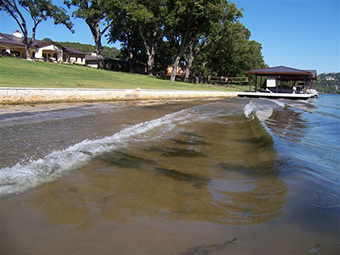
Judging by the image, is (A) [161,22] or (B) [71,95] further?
(A) [161,22]

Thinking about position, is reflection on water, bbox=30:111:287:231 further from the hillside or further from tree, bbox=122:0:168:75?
the hillside

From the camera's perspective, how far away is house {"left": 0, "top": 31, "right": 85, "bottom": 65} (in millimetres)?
42062

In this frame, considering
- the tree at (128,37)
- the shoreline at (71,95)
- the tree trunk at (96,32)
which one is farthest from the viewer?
the tree at (128,37)

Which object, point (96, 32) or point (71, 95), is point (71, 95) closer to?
point (71, 95)

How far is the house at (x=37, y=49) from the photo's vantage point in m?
42.1

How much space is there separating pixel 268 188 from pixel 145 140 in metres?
3.44

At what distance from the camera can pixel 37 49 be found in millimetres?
47312

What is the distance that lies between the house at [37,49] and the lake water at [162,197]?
40.8 metres

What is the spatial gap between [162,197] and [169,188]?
12.2 inches

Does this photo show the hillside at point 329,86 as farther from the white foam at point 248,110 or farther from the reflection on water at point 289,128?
the reflection on water at point 289,128

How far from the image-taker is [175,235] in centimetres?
262

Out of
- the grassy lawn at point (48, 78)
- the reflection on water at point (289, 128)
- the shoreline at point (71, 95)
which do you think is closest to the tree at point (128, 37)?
the grassy lawn at point (48, 78)

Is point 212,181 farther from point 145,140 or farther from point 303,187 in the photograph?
point 145,140

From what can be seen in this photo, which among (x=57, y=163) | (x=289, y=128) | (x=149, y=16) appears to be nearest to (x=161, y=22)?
(x=149, y=16)
